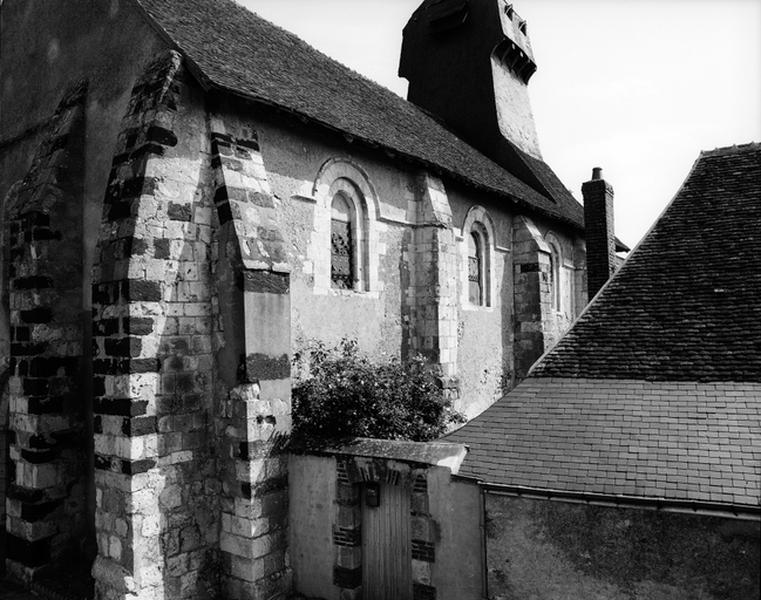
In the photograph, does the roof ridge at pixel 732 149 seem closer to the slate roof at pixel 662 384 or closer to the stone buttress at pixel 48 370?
the slate roof at pixel 662 384

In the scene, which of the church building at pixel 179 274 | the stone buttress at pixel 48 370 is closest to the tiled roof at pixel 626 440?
the church building at pixel 179 274

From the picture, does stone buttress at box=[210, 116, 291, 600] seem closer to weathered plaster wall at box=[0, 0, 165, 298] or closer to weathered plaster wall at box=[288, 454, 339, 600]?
weathered plaster wall at box=[288, 454, 339, 600]

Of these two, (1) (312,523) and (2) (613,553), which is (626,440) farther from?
(1) (312,523)

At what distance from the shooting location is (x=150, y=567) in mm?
6797

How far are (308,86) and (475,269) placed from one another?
573 centimetres

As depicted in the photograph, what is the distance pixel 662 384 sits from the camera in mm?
6383

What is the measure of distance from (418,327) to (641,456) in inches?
241

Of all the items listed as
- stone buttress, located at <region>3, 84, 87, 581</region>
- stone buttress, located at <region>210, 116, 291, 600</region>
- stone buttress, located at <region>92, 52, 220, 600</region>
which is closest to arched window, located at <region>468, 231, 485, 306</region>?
stone buttress, located at <region>210, 116, 291, 600</region>

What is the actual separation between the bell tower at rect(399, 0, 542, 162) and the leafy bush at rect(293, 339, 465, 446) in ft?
34.3

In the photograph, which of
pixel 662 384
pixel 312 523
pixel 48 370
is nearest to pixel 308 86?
pixel 48 370

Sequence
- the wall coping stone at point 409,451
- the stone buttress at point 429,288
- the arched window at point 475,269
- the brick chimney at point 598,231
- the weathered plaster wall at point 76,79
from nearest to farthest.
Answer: the wall coping stone at point 409,451, the weathered plaster wall at point 76,79, the stone buttress at point 429,288, the arched window at point 475,269, the brick chimney at point 598,231

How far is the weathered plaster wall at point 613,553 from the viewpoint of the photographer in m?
5.07

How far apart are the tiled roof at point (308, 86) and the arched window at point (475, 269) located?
1229mm

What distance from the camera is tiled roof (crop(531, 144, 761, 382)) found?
6457 millimetres
